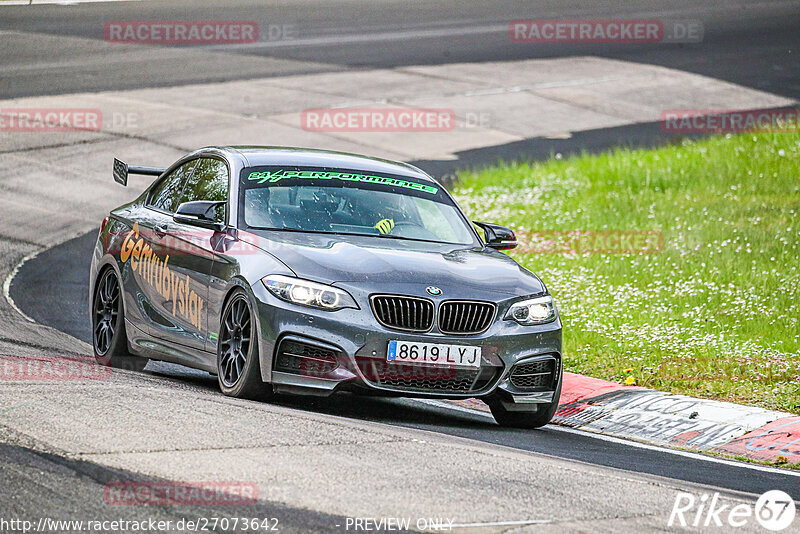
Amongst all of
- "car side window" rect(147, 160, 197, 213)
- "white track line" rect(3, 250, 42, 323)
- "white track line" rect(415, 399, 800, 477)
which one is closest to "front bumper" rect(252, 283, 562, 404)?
"white track line" rect(415, 399, 800, 477)

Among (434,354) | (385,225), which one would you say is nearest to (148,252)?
(385,225)

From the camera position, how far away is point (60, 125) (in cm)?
2142

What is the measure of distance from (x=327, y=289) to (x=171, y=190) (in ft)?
8.70

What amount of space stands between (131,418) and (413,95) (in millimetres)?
18521

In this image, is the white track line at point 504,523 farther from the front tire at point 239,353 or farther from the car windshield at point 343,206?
the car windshield at point 343,206

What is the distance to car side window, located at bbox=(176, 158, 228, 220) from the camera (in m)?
9.45

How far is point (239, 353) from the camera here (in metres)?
8.34

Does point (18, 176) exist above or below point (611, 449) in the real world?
above

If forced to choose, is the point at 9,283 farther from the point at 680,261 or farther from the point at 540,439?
the point at 540,439

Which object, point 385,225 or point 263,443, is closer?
point 263,443

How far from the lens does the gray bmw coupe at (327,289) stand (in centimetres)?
798

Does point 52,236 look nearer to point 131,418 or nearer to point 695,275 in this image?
point 695,275

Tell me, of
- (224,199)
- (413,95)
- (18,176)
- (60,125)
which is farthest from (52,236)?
A: (413,95)

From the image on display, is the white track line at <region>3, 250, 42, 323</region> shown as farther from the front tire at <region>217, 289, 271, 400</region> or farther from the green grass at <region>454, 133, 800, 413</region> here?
the green grass at <region>454, 133, 800, 413</region>
